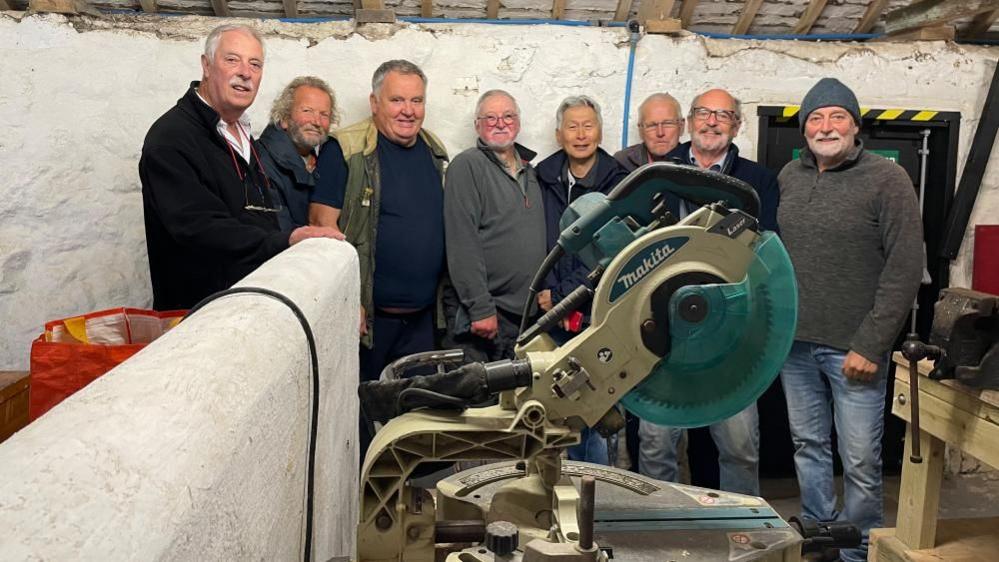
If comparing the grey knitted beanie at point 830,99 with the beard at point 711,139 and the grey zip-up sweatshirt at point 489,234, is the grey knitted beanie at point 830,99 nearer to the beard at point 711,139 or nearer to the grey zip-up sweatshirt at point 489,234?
the beard at point 711,139

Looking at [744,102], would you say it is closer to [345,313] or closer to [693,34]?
[693,34]

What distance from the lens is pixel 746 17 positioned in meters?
3.72

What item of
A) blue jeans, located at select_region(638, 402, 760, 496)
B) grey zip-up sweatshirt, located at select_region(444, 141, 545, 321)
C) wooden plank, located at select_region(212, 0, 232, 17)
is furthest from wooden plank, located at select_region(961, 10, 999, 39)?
wooden plank, located at select_region(212, 0, 232, 17)

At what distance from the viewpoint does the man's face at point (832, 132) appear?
9.26 feet

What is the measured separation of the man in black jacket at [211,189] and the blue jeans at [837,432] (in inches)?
74.9

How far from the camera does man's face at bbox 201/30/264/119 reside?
7.55ft

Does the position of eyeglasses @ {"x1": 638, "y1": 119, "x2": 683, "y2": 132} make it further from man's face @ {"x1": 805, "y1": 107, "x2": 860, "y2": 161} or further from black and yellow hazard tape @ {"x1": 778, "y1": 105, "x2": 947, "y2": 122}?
black and yellow hazard tape @ {"x1": 778, "y1": 105, "x2": 947, "y2": 122}

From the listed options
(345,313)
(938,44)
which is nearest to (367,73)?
(345,313)

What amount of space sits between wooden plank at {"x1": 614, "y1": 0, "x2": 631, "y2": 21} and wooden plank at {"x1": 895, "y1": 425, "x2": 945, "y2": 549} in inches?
95.7

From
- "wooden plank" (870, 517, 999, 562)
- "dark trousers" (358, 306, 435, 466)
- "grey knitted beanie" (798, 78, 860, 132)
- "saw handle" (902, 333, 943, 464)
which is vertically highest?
"grey knitted beanie" (798, 78, 860, 132)

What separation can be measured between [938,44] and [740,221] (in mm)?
3251

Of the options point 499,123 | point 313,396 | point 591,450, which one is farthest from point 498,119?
point 313,396

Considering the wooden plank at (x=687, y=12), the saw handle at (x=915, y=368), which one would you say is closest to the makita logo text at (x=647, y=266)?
the saw handle at (x=915, y=368)

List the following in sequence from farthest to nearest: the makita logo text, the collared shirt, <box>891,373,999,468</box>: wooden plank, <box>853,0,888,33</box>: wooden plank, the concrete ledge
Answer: <box>853,0,888,33</box>: wooden plank
the collared shirt
<box>891,373,999,468</box>: wooden plank
the makita logo text
the concrete ledge
